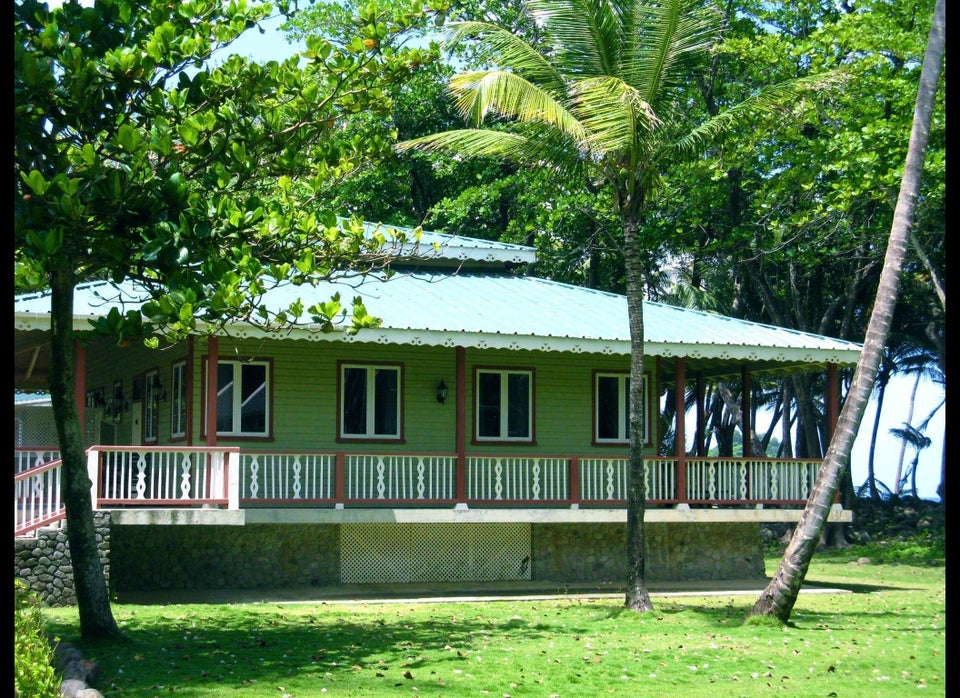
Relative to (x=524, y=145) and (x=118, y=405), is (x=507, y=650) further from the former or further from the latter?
(x=118, y=405)

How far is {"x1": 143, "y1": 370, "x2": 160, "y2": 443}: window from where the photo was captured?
2020 centimetres

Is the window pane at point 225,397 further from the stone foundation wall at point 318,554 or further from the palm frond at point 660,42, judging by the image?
the palm frond at point 660,42

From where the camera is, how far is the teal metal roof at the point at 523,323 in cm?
1723

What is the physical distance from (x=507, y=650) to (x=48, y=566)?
22.0ft

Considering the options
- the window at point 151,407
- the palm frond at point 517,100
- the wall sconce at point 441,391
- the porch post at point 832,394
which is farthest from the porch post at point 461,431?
the porch post at point 832,394

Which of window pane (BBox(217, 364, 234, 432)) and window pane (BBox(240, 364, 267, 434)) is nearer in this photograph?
window pane (BBox(217, 364, 234, 432))

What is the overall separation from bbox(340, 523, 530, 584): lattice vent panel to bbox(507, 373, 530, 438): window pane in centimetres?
175

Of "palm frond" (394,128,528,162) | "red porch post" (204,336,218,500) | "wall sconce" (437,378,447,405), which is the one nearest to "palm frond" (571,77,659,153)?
"palm frond" (394,128,528,162)

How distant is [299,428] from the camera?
18859mm

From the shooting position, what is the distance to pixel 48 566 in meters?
14.9

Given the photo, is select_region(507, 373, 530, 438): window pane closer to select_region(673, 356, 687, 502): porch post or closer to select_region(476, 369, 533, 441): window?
select_region(476, 369, 533, 441): window

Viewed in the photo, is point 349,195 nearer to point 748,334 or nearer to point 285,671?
point 748,334

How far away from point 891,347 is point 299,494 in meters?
9.44

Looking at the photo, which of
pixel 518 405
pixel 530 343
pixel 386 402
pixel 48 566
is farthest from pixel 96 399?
pixel 530 343
